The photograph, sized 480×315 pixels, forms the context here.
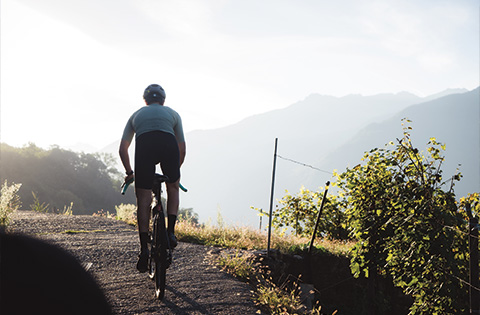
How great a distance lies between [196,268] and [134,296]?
64.0 inches

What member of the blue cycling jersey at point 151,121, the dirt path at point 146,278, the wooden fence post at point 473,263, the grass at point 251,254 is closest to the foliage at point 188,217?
the grass at point 251,254

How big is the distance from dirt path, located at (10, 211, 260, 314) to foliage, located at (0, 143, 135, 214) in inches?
1709

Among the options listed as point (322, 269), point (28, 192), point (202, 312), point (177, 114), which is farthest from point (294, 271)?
point (28, 192)

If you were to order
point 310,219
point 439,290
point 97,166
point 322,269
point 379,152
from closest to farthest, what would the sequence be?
Answer: point 439,290, point 379,152, point 322,269, point 310,219, point 97,166

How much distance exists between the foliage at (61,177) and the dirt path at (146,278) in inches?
1709

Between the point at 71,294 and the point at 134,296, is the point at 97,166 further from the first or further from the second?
the point at 71,294

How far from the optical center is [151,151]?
4027 millimetres

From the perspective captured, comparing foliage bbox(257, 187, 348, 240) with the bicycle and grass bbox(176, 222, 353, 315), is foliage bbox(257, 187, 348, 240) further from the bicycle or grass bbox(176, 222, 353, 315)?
the bicycle

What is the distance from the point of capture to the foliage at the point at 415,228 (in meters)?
5.17

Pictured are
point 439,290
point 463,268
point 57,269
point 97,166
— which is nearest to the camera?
point 57,269

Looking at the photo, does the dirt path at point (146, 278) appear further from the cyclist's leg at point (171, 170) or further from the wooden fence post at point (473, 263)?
the wooden fence post at point (473, 263)

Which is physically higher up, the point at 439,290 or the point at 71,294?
the point at 71,294

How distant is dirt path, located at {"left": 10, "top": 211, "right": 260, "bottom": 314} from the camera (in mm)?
4262

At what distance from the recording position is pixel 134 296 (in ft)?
14.4
